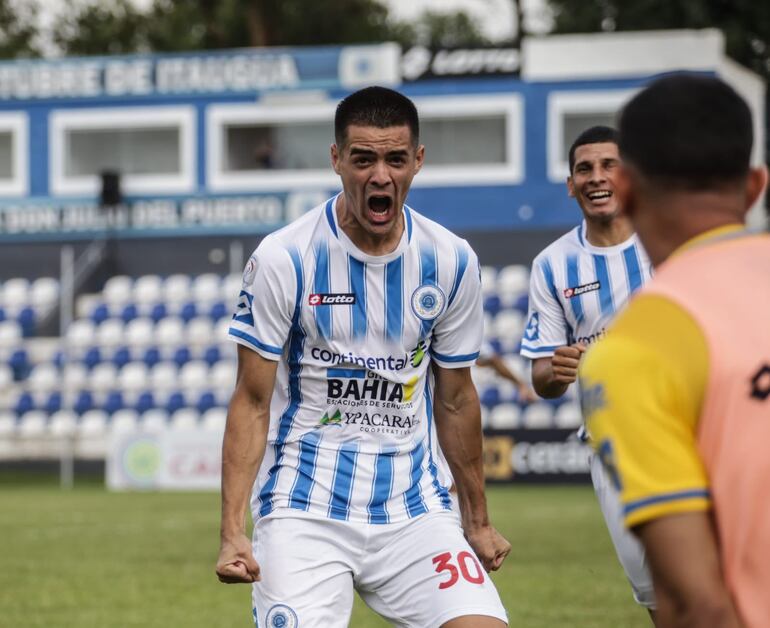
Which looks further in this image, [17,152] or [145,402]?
[17,152]

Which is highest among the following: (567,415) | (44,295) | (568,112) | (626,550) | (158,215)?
(568,112)

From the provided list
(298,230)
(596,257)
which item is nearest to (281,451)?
(298,230)

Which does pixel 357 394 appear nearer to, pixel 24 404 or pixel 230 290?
pixel 230 290

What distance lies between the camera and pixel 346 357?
197 inches

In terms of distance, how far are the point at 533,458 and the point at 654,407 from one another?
19092 mm

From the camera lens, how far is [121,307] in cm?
2683

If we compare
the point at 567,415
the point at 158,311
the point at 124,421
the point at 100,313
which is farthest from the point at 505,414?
the point at 100,313

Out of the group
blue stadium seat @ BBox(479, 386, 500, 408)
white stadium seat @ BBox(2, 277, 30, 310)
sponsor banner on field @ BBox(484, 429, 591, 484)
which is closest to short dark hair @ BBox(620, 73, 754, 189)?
sponsor banner on field @ BBox(484, 429, 591, 484)

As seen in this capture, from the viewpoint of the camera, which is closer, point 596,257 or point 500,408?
point 596,257

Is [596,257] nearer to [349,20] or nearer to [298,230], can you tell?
[298,230]

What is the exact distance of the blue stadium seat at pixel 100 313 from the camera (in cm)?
2686

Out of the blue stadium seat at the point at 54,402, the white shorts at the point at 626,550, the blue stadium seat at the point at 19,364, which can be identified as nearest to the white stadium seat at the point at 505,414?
the blue stadium seat at the point at 54,402

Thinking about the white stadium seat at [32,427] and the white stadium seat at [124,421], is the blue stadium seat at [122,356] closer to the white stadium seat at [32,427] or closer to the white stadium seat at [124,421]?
the white stadium seat at [124,421]

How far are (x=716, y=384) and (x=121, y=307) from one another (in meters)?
25.0
